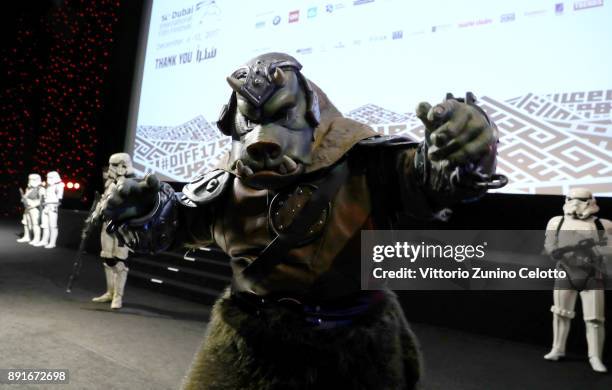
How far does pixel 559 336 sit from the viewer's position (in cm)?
316

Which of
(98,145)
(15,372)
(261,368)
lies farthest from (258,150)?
(98,145)

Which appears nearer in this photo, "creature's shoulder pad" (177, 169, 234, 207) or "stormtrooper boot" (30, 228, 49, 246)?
"creature's shoulder pad" (177, 169, 234, 207)

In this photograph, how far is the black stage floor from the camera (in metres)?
2.74

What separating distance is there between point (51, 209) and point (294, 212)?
7836 millimetres

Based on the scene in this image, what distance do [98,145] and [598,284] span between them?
289 inches

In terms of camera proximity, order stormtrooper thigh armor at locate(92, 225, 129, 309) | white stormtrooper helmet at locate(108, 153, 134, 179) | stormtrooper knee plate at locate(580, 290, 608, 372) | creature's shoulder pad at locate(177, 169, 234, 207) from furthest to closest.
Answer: stormtrooper thigh armor at locate(92, 225, 129, 309) → white stormtrooper helmet at locate(108, 153, 134, 179) → stormtrooper knee plate at locate(580, 290, 608, 372) → creature's shoulder pad at locate(177, 169, 234, 207)

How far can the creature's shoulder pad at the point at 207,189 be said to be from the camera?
102cm

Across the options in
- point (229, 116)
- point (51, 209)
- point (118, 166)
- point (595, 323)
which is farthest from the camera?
point (51, 209)

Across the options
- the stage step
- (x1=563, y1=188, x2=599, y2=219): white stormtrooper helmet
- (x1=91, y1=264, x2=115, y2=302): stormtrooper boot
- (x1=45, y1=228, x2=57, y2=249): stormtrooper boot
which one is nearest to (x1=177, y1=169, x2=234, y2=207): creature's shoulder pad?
(x1=563, y1=188, x2=599, y2=219): white stormtrooper helmet

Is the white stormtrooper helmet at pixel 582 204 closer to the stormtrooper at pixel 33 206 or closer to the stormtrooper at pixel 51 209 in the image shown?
the stormtrooper at pixel 51 209

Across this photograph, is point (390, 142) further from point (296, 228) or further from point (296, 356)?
point (296, 356)

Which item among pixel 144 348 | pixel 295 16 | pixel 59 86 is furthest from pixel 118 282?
pixel 59 86

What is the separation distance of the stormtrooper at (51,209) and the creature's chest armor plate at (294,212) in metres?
7.57

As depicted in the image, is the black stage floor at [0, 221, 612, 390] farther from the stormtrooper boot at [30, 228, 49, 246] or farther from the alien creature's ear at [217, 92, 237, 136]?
the stormtrooper boot at [30, 228, 49, 246]
